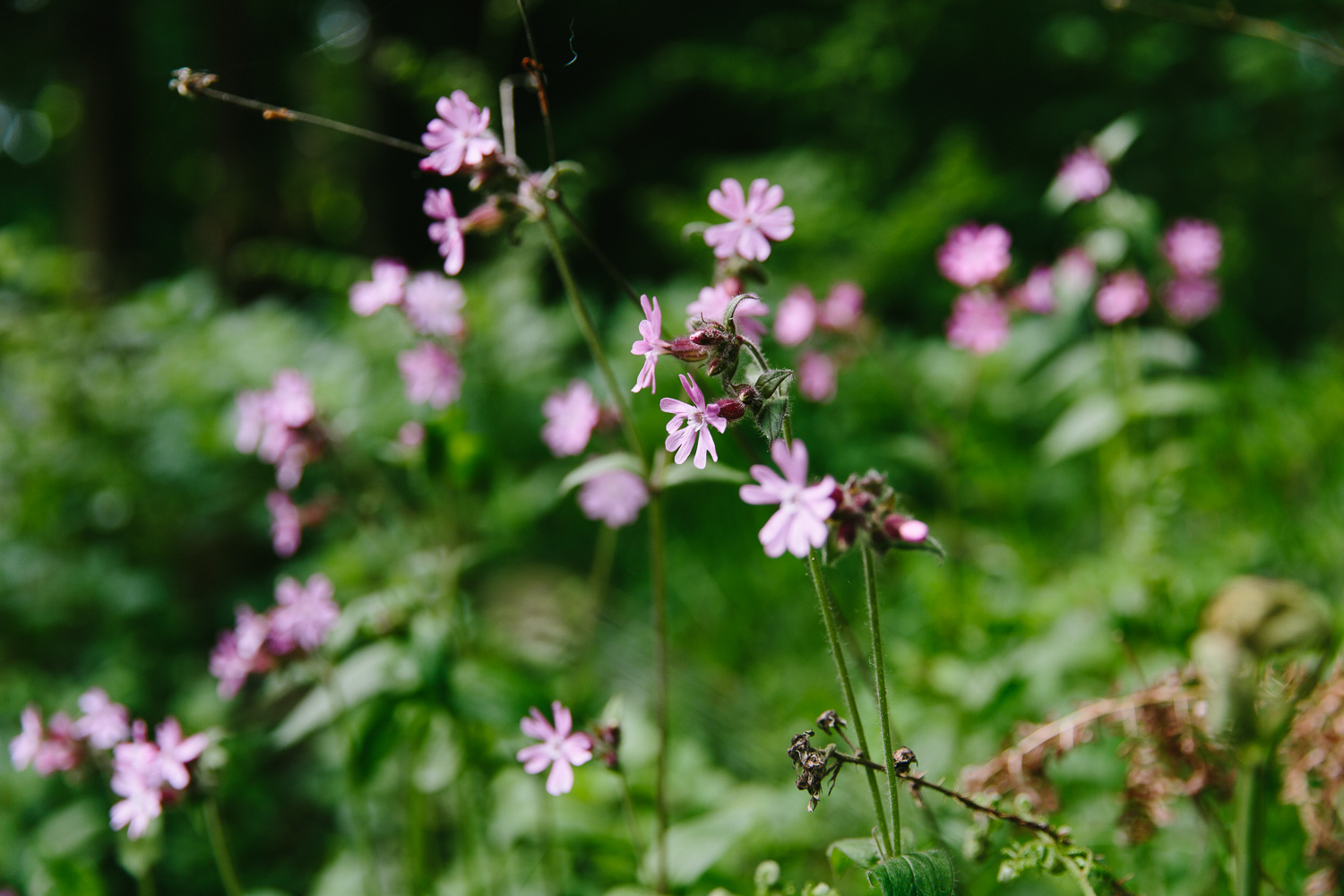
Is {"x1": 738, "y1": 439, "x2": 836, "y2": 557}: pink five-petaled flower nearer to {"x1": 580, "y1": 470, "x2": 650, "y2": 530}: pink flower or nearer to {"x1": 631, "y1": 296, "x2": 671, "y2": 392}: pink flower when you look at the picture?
{"x1": 631, "y1": 296, "x2": 671, "y2": 392}: pink flower

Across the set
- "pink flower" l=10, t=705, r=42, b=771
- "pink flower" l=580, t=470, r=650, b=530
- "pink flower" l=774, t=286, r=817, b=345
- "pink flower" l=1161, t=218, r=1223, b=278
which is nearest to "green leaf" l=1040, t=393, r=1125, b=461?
"pink flower" l=1161, t=218, r=1223, b=278

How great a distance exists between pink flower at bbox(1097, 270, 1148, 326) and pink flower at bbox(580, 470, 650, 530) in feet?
4.03

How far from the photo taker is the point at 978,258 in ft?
6.04

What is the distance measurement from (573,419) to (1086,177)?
1.31 m

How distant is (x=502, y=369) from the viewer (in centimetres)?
298

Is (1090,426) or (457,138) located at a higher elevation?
(1090,426)

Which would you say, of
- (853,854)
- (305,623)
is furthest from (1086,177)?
(305,623)

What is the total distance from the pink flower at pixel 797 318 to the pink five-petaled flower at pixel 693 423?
1.26 m

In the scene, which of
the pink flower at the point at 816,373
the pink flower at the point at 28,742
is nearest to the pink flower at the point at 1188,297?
→ the pink flower at the point at 816,373

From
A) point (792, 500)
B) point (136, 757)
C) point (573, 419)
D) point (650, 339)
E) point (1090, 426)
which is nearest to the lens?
point (792, 500)

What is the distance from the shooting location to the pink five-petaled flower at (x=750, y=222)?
92cm

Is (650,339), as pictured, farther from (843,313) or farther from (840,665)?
(843,313)

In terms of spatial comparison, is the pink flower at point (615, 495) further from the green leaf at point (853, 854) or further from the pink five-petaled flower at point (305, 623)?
the green leaf at point (853, 854)

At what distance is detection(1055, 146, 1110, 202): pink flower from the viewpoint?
6.06ft
